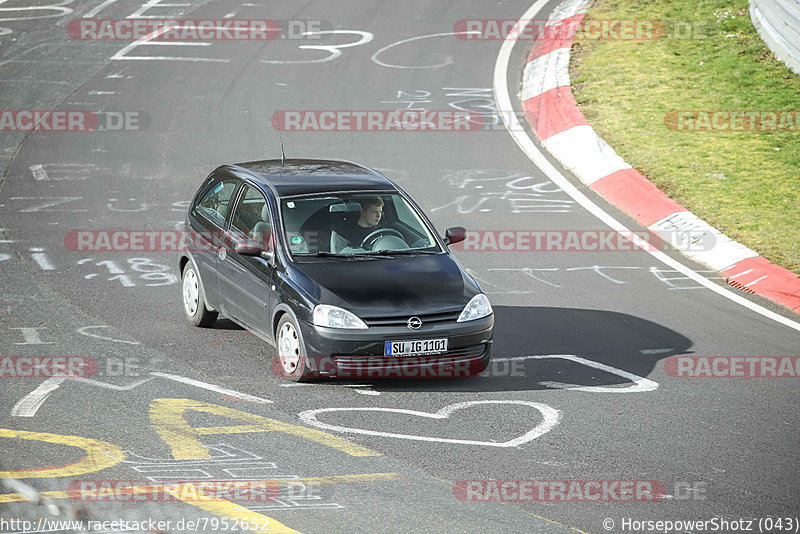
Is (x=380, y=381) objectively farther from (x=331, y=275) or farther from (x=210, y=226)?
(x=210, y=226)

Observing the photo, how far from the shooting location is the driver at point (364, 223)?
9.52 meters

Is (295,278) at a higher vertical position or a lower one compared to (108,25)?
lower

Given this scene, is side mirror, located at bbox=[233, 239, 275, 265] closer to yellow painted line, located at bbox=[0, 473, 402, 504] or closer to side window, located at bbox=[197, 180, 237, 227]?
side window, located at bbox=[197, 180, 237, 227]

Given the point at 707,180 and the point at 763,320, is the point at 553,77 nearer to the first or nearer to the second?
the point at 707,180

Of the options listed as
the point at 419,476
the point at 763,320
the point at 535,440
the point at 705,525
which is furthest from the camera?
the point at 763,320

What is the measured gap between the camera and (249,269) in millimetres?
9625

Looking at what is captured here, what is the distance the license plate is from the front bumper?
0.03m

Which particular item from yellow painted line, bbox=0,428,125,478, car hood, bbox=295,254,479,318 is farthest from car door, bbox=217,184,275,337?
yellow painted line, bbox=0,428,125,478

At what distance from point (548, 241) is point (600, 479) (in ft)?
20.7

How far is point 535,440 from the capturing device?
25.0 feet

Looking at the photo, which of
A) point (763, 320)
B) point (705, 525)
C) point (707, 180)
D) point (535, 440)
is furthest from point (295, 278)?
point (707, 180)

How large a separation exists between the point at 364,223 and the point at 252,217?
42.3 inches

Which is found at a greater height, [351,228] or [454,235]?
[351,228]

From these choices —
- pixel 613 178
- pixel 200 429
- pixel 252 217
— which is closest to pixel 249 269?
pixel 252 217
